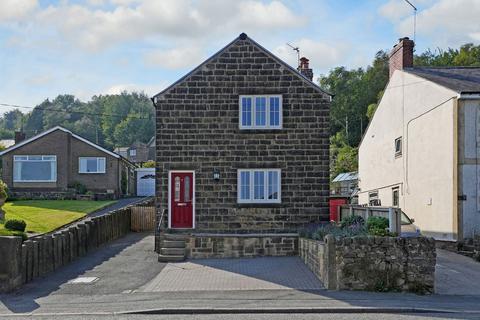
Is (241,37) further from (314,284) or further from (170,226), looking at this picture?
(314,284)

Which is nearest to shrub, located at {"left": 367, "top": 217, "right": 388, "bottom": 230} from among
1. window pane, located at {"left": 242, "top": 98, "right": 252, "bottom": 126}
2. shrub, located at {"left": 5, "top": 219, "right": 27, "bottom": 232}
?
window pane, located at {"left": 242, "top": 98, "right": 252, "bottom": 126}

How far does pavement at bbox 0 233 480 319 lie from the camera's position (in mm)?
13109

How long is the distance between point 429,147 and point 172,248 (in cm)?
1092

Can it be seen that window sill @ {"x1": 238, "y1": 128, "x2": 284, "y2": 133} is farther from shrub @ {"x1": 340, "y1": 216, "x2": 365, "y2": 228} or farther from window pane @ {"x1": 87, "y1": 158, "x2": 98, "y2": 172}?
window pane @ {"x1": 87, "y1": 158, "x2": 98, "y2": 172}

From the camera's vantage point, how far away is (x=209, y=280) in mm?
16859

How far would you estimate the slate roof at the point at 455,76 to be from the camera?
75.7 ft

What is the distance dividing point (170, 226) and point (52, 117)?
13675 cm

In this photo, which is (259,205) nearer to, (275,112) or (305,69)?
(275,112)

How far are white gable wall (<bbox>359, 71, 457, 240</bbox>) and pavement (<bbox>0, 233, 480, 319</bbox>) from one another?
11.5 feet

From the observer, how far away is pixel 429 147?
2458 cm

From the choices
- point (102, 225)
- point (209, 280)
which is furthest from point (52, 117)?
point (209, 280)

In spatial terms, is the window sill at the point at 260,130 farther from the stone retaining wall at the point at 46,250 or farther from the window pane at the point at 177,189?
the stone retaining wall at the point at 46,250

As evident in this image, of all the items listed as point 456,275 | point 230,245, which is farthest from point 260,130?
point 456,275

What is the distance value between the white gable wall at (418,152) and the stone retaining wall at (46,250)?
42.8 ft
